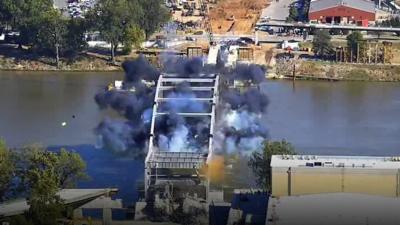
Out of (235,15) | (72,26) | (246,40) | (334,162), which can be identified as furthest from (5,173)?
(235,15)

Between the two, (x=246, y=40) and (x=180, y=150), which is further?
(x=246, y=40)

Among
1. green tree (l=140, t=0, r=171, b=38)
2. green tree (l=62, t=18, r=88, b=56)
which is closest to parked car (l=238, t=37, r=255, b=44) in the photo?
green tree (l=140, t=0, r=171, b=38)

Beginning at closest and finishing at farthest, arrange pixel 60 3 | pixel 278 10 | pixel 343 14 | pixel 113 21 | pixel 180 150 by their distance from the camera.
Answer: pixel 180 150
pixel 113 21
pixel 343 14
pixel 278 10
pixel 60 3

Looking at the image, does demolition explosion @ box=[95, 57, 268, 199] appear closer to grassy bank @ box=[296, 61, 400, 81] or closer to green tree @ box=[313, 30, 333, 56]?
grassy bank @ box=[296, 61, 400, 81]

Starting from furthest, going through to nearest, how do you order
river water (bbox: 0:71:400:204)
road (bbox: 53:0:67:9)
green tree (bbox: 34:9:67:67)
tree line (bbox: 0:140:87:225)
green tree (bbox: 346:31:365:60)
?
road (bbox: 53:0:67:9) < green tree (bbox: 34:9:67:67) < green tree (bbox: 346:31:365:60) < river water (bbox: 0:71:400:204) < tree line (bbox: 0:140:87:225)

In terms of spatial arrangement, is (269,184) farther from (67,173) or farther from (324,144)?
(324,144)

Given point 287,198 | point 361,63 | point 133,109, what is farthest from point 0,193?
point 361,63

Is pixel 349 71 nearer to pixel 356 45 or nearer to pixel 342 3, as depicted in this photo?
pixel 356 45
